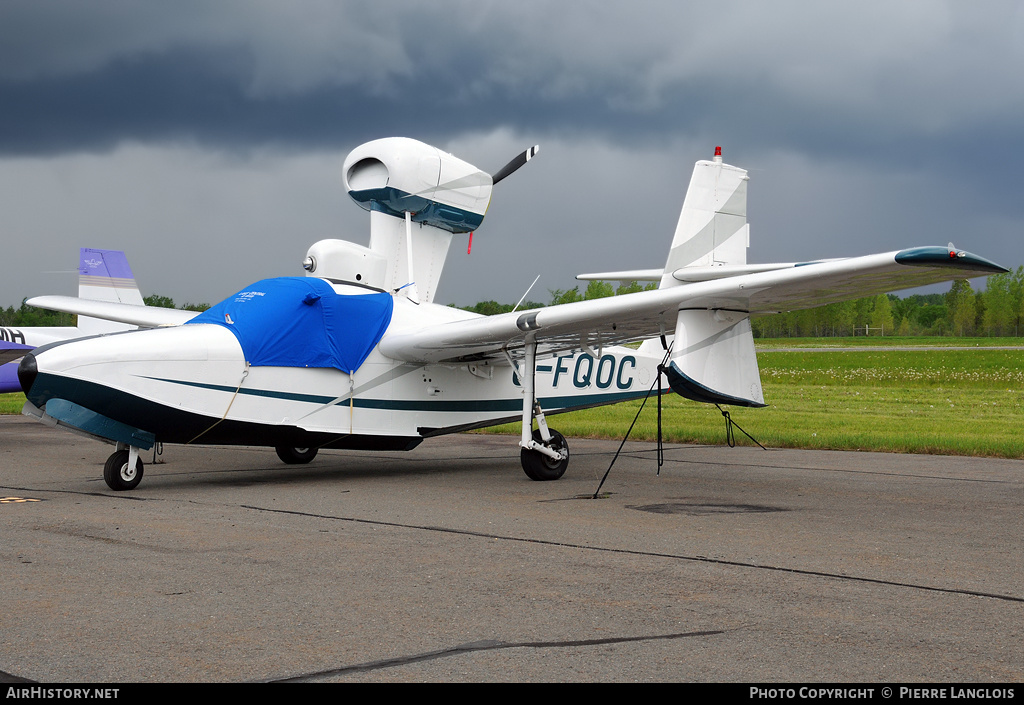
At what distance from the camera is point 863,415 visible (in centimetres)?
2317

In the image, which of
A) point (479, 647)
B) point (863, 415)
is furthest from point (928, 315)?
point (479, 647)

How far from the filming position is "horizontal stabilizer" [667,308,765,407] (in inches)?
402

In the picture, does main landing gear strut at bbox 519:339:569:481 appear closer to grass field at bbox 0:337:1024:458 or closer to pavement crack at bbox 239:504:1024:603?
pavement crack at bbox 239:504:1024:603

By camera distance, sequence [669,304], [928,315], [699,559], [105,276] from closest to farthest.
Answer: [699,559]
[669,304]
[105,276]
[928,315]

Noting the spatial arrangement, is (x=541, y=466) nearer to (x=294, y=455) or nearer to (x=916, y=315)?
(x=294, y=455)

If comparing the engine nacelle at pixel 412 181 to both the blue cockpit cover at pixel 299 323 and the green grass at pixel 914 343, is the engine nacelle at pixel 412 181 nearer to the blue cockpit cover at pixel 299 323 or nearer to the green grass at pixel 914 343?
the blue cockpit cover at pixel 299 323

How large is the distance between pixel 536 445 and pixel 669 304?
2657 mm

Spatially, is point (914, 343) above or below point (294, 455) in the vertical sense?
above

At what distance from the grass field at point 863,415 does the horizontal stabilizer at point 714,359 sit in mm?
6473

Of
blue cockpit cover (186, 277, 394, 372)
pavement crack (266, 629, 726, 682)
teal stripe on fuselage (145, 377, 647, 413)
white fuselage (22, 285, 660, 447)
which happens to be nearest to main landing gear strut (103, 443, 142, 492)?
white fuselage (22, 285, 660, 447)

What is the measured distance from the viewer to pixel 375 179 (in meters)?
13.9

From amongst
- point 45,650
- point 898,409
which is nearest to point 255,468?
point 45,650

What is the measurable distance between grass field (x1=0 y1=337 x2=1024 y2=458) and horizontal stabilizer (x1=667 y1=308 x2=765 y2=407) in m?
6.47

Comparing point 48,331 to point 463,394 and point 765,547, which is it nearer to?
point 463,394
